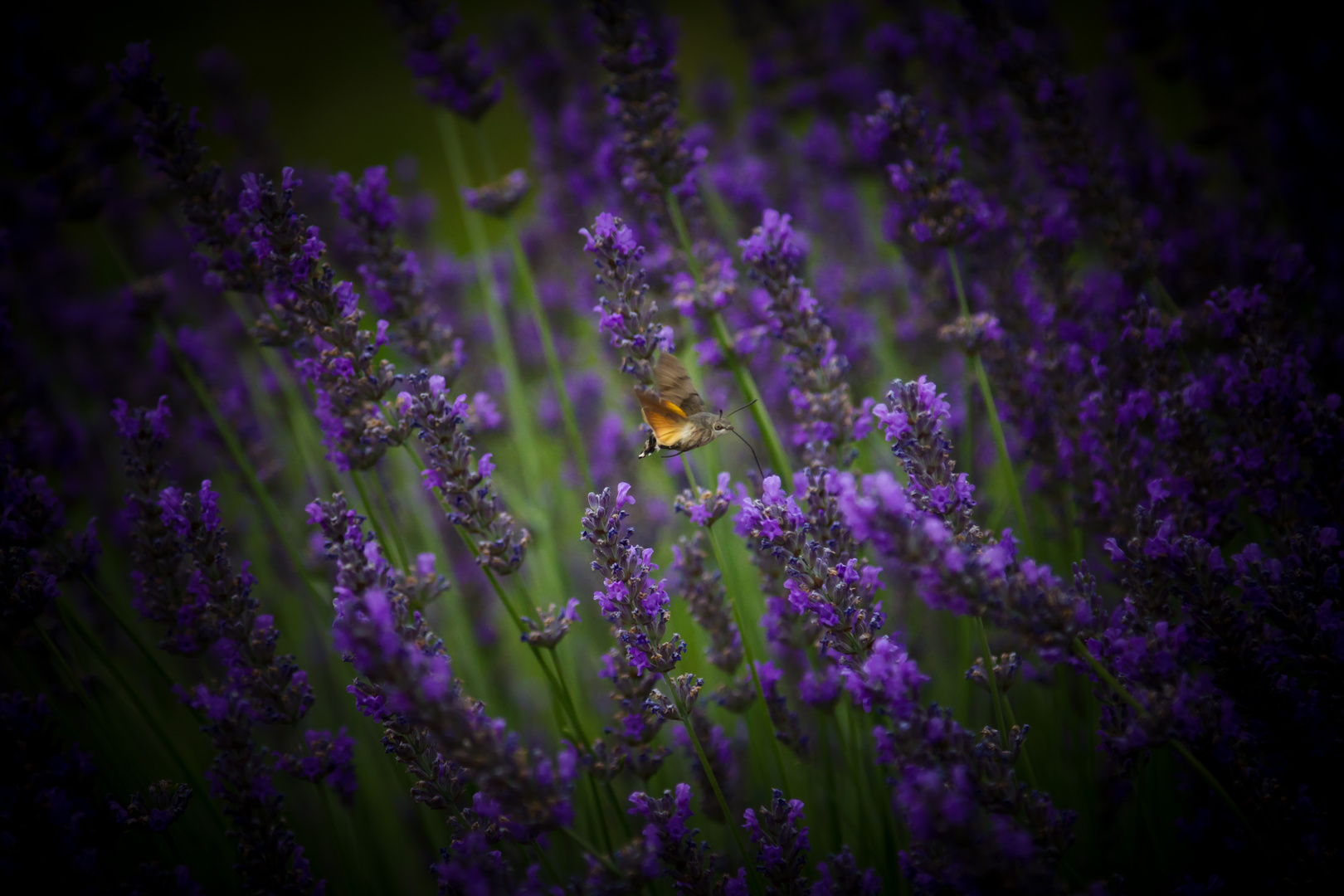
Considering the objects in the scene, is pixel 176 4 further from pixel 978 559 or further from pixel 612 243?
pixel 978 559

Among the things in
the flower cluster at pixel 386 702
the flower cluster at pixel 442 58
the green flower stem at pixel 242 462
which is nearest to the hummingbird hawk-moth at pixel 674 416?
the flower cluster at pixel 386 702

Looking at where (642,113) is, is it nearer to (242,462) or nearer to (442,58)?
(442,58)

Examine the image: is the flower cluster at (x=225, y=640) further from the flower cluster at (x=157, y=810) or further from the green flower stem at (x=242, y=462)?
the green flower stem at (x=242, y=462)

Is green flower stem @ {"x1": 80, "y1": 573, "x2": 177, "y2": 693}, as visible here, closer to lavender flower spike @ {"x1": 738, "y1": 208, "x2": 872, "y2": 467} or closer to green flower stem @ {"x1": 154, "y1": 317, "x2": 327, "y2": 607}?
green flower stem @ {"x1": 154, "y1": 317, "x2": 327, "y2": 607}

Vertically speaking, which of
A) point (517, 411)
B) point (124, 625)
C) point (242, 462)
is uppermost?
point (517, 411)

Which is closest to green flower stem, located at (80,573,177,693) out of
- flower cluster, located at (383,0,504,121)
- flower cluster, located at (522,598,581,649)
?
flower cluster, located at (522,598,581,649)

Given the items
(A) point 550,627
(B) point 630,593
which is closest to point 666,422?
(B) point 630,593
